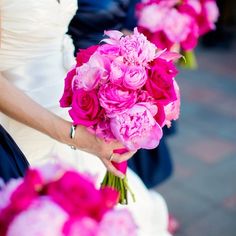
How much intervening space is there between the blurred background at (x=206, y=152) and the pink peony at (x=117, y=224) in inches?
97.2

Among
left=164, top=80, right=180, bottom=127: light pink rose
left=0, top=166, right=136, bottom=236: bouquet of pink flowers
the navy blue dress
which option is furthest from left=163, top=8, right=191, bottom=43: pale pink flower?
left=0, top=166, right=136, bottom=236: bouquet of pink flowers

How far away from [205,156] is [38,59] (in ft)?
8.54

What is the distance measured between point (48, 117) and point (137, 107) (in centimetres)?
31

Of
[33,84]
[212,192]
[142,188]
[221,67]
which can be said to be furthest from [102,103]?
[221,67]

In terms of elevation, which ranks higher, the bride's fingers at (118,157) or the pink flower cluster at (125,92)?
the pink flower cluster at (125,92)

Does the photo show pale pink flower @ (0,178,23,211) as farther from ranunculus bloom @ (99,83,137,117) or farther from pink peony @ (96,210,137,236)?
ranunculus bloom @ (99,83,137,117)

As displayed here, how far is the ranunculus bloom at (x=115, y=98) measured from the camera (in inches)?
57.8

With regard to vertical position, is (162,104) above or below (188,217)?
above

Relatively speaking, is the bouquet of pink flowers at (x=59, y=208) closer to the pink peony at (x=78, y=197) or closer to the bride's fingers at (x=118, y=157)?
the pink peony at (x=78, y=197)

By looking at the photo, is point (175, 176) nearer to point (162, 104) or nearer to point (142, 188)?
point (142, 188)

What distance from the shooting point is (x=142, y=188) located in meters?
2.35

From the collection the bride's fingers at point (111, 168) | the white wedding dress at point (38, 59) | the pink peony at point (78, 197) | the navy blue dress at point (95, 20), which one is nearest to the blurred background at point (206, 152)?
the navy blue dress at point (95, 20)

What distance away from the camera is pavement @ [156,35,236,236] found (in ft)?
11.3

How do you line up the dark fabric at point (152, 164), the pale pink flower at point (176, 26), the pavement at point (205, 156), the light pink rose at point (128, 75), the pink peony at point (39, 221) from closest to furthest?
the pink peony at point (39, 221), the light pink rose at point (128, 75), the pale pink flower at point (176, 26), the dark fabric at point (152, 164), the pavement at point (205, 156)
